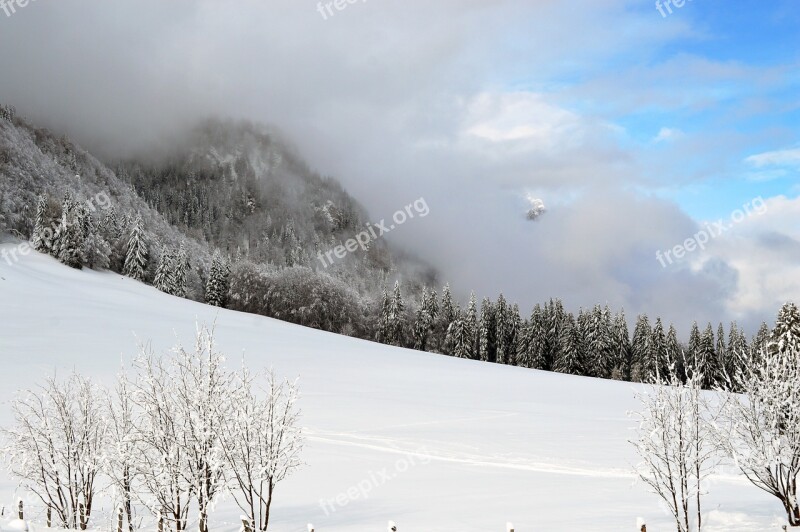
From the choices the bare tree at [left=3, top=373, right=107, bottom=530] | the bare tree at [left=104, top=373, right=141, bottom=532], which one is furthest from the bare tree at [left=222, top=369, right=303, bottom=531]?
the bare tree at [left=3, top=373, right=107, bottom=530]

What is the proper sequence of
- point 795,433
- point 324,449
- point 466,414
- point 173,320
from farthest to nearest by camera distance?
point 173,320
point 466,414
point 324,449
point 795,433

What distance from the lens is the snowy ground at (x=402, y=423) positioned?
2012 cm

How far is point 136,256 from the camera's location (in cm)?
8931

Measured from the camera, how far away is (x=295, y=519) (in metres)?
20.1

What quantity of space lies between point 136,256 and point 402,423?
66640 mm

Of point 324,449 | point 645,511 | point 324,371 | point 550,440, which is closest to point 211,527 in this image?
point 324,449

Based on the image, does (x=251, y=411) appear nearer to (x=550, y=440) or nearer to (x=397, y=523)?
(x=397, y=523)

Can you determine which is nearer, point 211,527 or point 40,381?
point 211,527

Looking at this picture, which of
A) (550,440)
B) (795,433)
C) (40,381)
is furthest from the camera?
(40,381)

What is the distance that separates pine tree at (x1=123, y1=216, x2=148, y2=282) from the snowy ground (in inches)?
520

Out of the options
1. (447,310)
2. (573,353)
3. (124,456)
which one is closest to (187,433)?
(124,456)

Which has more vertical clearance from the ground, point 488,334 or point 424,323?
point 424,323

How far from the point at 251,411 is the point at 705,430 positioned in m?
12.3

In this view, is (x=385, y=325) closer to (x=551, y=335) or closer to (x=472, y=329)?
(x=472, y=329)
